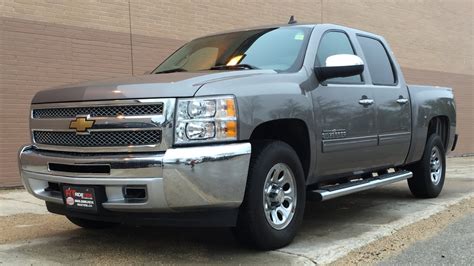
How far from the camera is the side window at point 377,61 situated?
639 centimetres

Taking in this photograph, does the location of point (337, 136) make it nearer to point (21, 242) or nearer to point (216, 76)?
point (216, 76)

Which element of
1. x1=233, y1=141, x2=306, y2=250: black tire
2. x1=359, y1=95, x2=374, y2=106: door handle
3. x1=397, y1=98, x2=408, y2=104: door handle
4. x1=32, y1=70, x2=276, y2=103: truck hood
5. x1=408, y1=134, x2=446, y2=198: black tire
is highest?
x1=32, y1=70, x2=276, y2=103: truck hood

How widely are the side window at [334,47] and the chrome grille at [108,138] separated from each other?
82.0 inches

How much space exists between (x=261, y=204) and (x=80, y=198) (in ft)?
4.58

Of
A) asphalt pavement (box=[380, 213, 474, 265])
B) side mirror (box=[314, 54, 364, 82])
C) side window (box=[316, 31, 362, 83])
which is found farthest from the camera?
side window (box=[316, 31, 362, 83])

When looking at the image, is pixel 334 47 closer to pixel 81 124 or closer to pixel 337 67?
pixel 337 67

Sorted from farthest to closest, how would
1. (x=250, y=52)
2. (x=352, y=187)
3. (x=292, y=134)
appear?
(x=352, y=187) < (x=250, y=52) < (x=292, y=134)

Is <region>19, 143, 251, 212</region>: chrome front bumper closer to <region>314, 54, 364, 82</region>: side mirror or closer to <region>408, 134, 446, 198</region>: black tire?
<region>314, 54, 364, 82</region>: side mirror

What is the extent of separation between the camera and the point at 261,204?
171 inches

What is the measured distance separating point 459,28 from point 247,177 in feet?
60.1

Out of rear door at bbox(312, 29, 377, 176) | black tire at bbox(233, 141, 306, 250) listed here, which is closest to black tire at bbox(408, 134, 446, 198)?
rear door at bbox(312, 29, 377, 176)

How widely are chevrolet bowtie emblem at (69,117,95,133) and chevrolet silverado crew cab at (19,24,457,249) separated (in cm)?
1

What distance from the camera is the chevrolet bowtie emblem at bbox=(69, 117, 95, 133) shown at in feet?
13.9

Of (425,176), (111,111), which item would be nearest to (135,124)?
(111,111)
